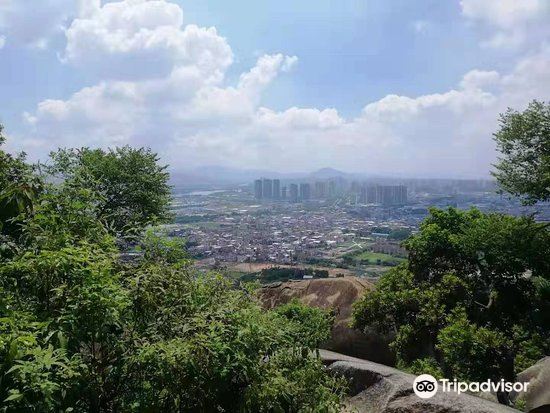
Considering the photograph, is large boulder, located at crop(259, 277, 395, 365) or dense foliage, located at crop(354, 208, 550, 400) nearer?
dense foliage, located at crop(354, 208, 550, 400)

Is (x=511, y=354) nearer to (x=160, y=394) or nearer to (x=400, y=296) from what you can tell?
(x=400, y=296)

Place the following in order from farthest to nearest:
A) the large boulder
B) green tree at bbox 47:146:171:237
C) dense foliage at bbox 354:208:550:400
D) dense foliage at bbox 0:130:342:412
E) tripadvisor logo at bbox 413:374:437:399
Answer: green tree at bbox 47:146:171:237 → the large boulder → dense foliage at bbox 354:208:550:400 → tripadvisor logo at bbox 413:374:437:399 → dense foliage at bbox 0:130:342:412

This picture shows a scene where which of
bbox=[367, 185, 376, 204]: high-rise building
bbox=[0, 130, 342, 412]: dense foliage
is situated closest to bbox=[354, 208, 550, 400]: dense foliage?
bbox=[0, 130, 342, 412]: dense foliage

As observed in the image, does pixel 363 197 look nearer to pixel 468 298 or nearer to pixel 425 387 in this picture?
pixel 468 298

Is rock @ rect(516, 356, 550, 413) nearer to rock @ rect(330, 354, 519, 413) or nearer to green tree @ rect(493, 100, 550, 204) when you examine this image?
rock @ rect(330, 354, 519, 413)

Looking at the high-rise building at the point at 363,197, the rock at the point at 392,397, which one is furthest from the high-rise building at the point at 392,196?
the rock at the point at 392,397

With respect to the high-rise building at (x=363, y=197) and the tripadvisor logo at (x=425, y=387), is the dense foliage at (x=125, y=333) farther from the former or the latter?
the high-rise building at (x=363, y=197)

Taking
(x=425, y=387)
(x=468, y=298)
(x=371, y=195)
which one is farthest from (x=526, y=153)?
(x=371, y=195)
